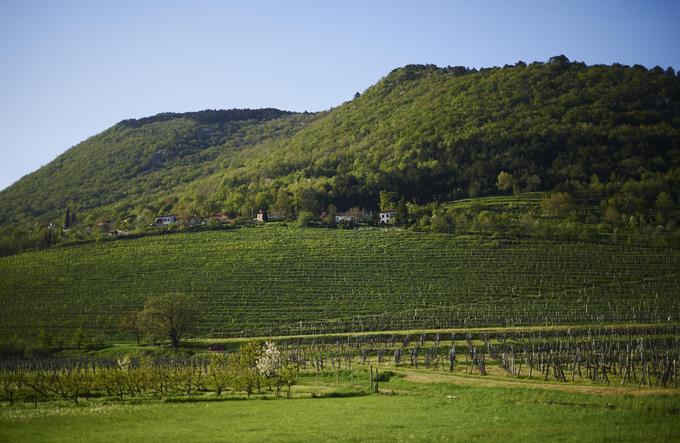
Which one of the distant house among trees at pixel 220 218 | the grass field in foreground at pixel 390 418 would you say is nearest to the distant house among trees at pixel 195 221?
the distant house among trees at pixel 220 218

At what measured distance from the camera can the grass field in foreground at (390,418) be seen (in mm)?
23984

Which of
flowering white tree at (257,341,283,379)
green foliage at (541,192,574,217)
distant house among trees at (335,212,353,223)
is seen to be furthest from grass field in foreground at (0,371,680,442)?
distant house among trees at (335,212,353,223)

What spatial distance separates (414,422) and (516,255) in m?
65.2

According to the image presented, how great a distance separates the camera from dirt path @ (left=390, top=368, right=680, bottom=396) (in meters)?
31.4

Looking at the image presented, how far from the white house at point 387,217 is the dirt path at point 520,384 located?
72.3 metres

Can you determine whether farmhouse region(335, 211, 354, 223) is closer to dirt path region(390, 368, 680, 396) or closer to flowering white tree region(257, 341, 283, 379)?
flowering white tree region(257, 341, 283, 379)

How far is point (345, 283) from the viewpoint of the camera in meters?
80.5

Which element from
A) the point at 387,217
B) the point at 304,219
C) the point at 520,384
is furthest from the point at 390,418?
the point at 387,217

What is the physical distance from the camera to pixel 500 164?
135 m

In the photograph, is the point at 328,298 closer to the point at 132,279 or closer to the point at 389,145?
the point at 132,279

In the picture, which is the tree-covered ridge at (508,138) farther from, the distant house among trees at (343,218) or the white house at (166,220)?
the white house at (166,220)

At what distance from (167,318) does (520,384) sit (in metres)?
40.4

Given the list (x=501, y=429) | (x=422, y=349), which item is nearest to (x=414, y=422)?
(x=501, y=429)

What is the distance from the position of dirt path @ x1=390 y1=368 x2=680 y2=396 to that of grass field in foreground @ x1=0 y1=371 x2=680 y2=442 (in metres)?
0.23
